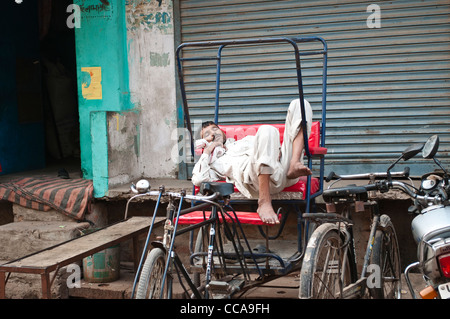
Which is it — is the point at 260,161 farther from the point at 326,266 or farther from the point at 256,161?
the point at 326,266

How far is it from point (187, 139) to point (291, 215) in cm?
156

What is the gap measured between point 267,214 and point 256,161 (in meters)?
0.38

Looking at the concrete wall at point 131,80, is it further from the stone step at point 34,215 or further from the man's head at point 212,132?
the man's head at point 212,132

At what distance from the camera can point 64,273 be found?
553 centimetres

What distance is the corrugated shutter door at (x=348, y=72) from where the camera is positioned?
584 cm

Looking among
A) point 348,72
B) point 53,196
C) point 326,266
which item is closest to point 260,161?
point 326,266

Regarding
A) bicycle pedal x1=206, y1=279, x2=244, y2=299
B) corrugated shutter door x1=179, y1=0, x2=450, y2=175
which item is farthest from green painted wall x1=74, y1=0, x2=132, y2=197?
bicycle pedal x1=206, y1=279, x2=244, y2=299

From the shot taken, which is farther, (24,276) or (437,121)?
(437,121)

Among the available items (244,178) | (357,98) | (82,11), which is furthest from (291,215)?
(82,11)

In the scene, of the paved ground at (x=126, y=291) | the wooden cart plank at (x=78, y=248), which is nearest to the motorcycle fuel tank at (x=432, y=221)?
the paved ground at (x=126, y=291)

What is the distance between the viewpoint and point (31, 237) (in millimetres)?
5750

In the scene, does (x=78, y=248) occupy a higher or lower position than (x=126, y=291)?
higher
